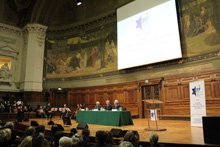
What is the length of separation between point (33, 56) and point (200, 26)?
13309 mm

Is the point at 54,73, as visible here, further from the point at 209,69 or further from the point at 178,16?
the point at 209,69

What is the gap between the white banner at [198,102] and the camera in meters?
6.73

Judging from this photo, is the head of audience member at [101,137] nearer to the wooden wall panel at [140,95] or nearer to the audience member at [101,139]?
the audience member at [101,139]

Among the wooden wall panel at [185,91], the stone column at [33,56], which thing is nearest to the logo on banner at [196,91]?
the wooden wall panel at [185,91]

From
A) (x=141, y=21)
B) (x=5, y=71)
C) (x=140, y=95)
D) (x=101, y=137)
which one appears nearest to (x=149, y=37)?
(x=141, y=21)

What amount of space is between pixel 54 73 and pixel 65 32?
4.01 m

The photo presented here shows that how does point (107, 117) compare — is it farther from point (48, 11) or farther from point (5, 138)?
point (48, 11)

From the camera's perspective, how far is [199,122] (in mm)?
6953

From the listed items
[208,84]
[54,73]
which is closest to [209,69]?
[208,84]

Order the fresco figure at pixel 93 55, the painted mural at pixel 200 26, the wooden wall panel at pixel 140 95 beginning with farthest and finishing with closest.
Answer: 1. the fresco figure at pixel 93 55
2. the painted mural at pixel 200 26
3. the wooden wall panel at pixel 140 95

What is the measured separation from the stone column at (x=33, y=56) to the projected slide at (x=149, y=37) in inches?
301

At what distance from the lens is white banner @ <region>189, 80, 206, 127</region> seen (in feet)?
22.1

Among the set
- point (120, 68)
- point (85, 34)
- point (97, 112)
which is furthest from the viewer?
point (85, 34)

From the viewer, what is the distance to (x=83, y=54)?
54.7 ft
